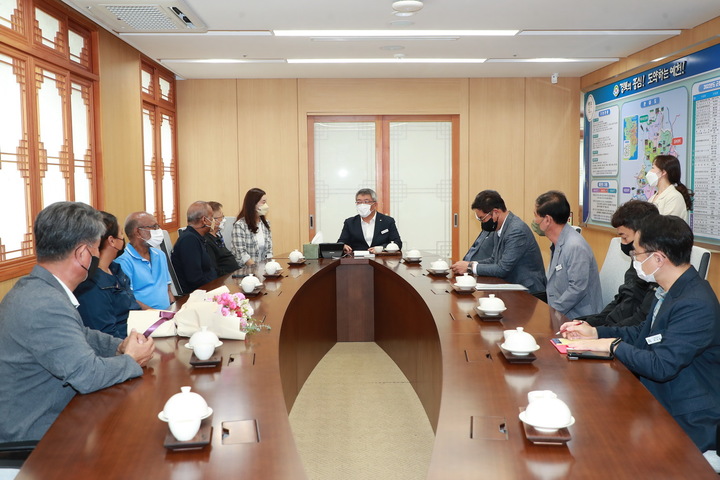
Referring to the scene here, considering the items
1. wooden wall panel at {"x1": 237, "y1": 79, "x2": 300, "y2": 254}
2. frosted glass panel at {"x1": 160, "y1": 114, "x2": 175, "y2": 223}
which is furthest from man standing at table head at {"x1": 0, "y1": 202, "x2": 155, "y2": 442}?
wooden wall panel at {"x1": 237, "y1": 79, "x2": 300, "y2": 254}

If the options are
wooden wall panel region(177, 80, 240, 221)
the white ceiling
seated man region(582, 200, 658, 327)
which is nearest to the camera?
seated man region(582, 200, 658, 327)

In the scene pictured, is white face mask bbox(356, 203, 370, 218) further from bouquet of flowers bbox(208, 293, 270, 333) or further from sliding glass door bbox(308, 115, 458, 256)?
bouquet of flowers bbox(208, 293, 270, 333)

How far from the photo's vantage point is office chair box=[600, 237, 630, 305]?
3.68 m

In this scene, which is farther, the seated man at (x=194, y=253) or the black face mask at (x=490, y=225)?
the black face mask at (x=490, y=225)

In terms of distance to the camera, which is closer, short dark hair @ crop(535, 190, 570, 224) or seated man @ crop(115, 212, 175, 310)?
seated man @ crop(115, 212, 175, 310)

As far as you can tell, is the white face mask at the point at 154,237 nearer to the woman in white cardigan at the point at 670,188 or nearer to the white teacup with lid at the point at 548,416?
the white teacup with lid at the point at 548,416

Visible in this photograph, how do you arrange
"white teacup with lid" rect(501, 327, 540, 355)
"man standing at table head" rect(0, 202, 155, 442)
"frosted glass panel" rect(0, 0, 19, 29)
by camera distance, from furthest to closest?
"frosted glass panel" rect(0, 0, 19, 29), "white teacup with lid" rect(501, 327, 540, 355), "man standing at table head" rect(0, 202, 155, 442)

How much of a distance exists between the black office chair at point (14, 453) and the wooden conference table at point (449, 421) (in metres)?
0.14

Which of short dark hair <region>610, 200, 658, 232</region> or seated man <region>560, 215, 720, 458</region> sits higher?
short dark hair <region>610, 200, 658, 232</region>

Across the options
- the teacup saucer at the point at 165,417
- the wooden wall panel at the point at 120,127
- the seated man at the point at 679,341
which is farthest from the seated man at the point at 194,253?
the seated man at the point at 679,341

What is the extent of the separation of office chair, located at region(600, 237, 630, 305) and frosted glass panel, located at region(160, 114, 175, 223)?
16.3ft

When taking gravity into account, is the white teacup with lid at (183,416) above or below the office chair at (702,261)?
below

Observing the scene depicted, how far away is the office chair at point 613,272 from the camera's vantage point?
12.1 feet

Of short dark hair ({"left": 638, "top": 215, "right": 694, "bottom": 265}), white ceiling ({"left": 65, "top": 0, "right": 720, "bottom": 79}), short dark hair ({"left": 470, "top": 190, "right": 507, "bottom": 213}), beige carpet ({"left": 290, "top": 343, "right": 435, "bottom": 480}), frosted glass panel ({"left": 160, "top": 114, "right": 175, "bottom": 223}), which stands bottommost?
beige carpet ({"left": 290, "top": 343, "right": 435, "bottom": 480})
